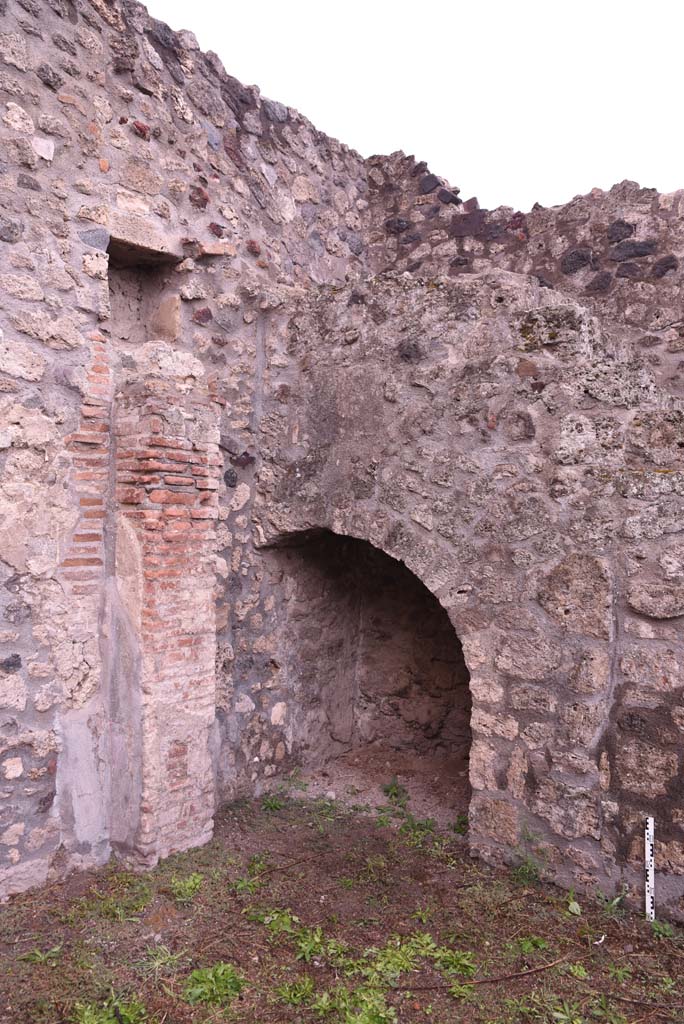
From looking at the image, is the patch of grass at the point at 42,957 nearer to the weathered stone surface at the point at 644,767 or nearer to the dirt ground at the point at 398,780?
the dirt ground at the point at 398,780

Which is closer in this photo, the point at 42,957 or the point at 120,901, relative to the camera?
the point at 42,957

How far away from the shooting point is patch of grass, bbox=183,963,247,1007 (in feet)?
9.36

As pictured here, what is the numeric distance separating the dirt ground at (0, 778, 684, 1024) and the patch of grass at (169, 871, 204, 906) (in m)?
0.01

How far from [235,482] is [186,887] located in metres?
2.30

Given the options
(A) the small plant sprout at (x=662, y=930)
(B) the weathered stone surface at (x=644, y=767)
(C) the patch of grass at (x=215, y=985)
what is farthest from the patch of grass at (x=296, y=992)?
(B) the weathered stone surface at (x=644, y=767)

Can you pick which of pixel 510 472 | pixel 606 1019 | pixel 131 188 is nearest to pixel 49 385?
pixel 131 188

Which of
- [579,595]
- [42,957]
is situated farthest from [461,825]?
[42,957]

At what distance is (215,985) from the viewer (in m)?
2.93

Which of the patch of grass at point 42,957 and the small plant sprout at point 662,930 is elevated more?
the small plant sprout at point 662,930

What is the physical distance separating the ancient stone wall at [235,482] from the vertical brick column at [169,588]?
2cm

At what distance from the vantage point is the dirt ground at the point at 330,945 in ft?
9.18

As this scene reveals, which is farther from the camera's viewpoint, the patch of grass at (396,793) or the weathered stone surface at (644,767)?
the patch of grass at (396,793)

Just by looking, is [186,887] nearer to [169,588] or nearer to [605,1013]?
[169,588]

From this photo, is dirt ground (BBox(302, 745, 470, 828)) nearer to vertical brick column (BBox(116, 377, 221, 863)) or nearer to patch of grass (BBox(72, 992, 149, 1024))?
vertical brick column (BBox(116, 377, 221, 863))
